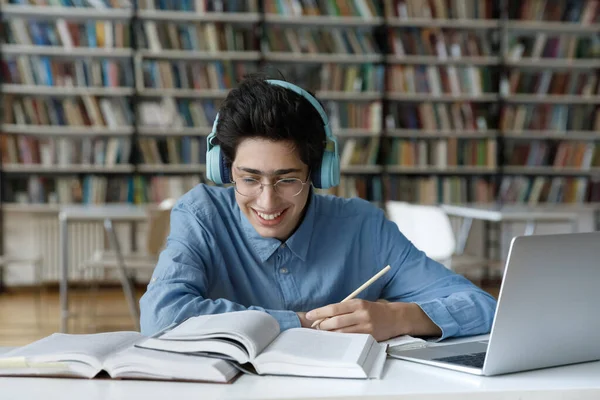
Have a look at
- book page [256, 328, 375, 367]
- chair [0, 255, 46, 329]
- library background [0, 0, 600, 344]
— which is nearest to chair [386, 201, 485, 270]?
library background [0, 0, 600, 344]

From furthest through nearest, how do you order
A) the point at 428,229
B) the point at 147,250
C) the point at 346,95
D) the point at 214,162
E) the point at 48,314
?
1. the point at 346,95
2. the point at 48,314
3. the point at 147,250
4. the point at 428,229
5. the point at 214,162

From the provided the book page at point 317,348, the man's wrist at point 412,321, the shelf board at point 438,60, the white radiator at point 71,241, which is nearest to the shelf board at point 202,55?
the shelf board at point 438,60

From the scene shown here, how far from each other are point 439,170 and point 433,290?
14.0ft

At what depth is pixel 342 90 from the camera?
218 inches

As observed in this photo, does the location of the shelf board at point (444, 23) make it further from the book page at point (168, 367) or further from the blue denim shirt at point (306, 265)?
the book page at point (168, 367)

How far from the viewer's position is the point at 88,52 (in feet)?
17.1

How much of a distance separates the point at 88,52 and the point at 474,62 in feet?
9.01

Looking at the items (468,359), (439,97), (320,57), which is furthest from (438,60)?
(468,359)

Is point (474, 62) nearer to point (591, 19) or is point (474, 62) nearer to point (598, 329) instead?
point (591, 19)

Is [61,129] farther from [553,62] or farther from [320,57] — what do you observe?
[553,62]

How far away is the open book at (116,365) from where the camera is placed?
89cm

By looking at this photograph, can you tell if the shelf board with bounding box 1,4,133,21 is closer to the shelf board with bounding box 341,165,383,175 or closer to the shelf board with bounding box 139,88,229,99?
the shelf board with bounding box 139,88,229,99

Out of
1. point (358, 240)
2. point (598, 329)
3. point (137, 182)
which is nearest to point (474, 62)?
point (137, 182)

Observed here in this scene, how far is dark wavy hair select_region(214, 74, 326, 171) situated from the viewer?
4.53 ft
